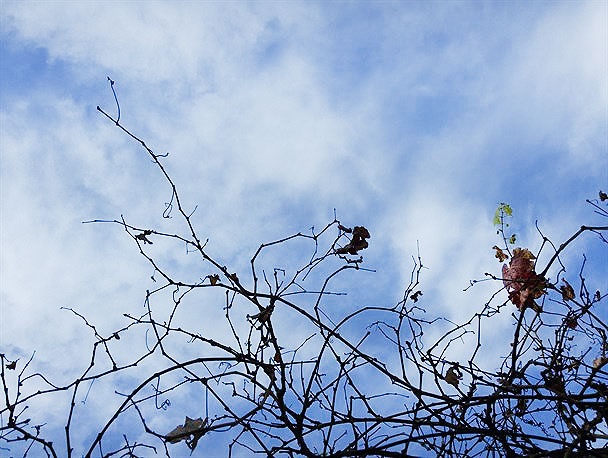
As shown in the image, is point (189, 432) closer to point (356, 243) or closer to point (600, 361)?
point (356, 243)

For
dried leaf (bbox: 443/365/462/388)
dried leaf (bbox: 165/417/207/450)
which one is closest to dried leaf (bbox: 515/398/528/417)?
dried leaf (bbox: 443/365/462/388)

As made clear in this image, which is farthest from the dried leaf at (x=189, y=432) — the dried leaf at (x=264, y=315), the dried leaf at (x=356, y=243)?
the dried leaf at (x=356, y=243)

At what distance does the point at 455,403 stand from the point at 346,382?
17.5 inches

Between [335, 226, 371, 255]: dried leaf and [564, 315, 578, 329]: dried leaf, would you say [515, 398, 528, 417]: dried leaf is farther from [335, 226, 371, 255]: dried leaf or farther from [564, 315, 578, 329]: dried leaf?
[335, 226, 371, 255]: dried leaf

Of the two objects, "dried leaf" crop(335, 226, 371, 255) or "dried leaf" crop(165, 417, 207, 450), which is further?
"dried leaf" crop(335, 226, 371, 255)

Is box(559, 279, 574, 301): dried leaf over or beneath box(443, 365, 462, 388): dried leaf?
over

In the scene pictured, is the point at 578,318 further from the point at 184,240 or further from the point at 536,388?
the point at 184,240

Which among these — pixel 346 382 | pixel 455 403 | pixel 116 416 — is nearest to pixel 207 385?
pixel 116 416

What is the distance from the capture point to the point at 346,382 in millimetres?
2539

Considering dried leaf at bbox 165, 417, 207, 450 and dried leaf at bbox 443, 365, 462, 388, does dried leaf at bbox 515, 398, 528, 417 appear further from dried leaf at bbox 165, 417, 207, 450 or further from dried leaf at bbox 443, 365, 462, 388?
dried leaf at bbox 165, 417, 207, 450

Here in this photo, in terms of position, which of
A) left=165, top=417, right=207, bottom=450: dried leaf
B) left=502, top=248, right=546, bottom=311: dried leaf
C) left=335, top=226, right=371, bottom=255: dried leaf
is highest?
left=335, top=226, right=371, bottom=255: dried leaf

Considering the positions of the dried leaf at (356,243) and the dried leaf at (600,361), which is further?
the dried leaf at (356,243)

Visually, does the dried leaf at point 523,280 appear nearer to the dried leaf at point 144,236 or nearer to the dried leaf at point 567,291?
the dried leaf at point 567,291

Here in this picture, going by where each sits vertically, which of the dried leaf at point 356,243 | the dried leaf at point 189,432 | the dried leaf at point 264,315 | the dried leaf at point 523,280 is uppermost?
the dried leaf at point 356,243
